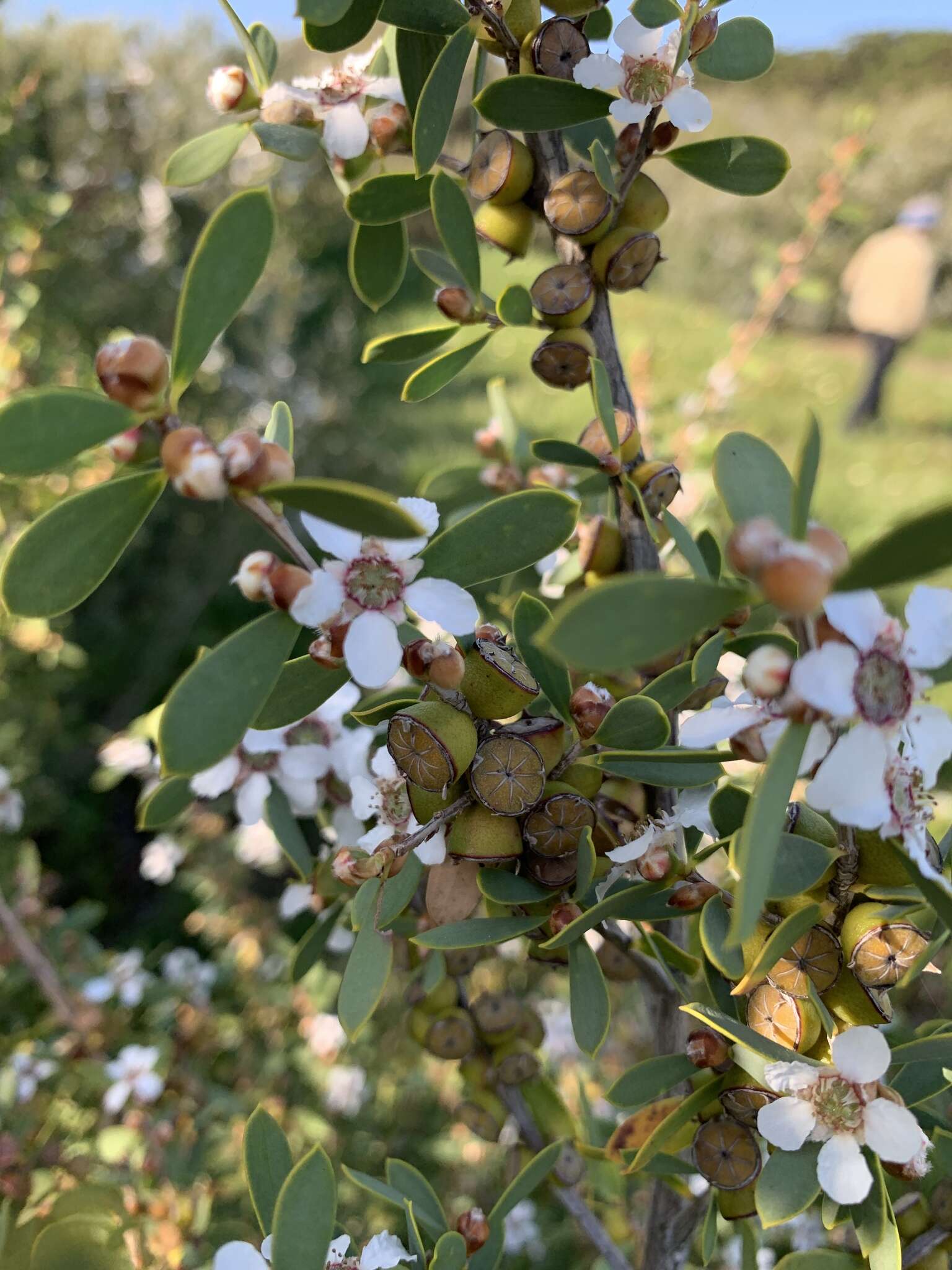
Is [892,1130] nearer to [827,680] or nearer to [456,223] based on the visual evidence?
[827,680]

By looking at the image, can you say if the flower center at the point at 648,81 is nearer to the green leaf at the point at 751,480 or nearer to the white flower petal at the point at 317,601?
the green leaf at the point at 751,480

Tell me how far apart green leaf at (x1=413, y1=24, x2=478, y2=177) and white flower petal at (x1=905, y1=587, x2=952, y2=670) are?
0.35m

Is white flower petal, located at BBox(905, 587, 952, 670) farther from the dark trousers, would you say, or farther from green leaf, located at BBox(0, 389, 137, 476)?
the dark trousers

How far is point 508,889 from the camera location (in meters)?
0.54

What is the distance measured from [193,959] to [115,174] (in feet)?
9.09

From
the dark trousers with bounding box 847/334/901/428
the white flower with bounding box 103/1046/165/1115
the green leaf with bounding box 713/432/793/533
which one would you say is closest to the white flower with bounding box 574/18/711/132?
the green leaf with bounding box 713/432/793/533

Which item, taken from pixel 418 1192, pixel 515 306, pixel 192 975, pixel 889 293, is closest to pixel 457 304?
pixel 515 306

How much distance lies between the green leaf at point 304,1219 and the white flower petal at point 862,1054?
267 mm

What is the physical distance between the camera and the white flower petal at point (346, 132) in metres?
0.63

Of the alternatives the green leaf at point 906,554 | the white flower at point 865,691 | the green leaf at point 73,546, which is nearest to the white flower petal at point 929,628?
the white flower at point 865,691

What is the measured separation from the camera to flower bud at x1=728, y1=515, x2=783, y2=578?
0.34 meters

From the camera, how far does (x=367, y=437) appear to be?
3453mm

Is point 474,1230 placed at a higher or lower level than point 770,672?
lower

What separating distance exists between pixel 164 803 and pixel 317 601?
9.5 inches
